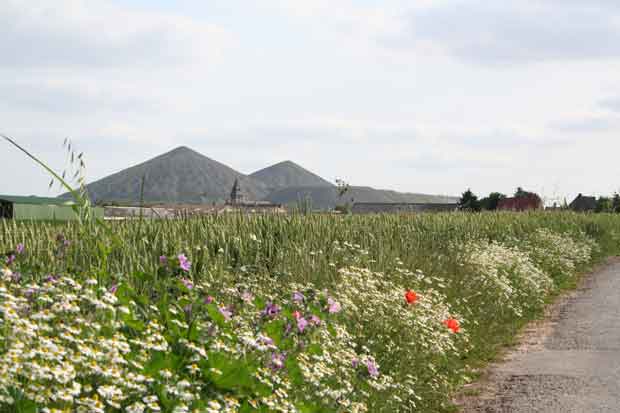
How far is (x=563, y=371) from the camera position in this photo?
29.6ft

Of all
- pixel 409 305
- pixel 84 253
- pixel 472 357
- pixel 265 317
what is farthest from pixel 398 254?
pixel 265 317

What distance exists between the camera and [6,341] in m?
3.74

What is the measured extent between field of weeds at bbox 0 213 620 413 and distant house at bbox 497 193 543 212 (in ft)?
84.1

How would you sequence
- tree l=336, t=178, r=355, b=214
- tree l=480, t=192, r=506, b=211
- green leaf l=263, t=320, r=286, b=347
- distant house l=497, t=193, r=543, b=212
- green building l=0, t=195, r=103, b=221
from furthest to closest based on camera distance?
tree l=480, t=192, r=506, b=211 < distant house l=497, t=193, r=543, b=212 < tree l=336, t=178, r=355, b=214 < green building l=0, t=195, r=103, b=221 < green leaf l=263, t=320, r=286, b=347

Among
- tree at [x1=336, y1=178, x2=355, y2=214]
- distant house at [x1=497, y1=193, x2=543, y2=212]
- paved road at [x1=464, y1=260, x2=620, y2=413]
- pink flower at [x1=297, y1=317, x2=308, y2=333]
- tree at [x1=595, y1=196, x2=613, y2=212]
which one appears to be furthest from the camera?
tree at [x1=595, y1=196, x2=613, y2=212]

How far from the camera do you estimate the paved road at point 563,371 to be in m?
7.59

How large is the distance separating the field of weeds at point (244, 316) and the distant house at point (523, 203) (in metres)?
25.6

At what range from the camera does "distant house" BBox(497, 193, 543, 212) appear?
135ft

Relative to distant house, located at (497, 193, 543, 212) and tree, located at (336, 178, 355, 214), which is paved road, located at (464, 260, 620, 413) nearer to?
tree, located at (336, 178, 355, 214)

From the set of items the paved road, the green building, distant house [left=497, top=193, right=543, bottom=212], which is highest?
distant house [left=497, top=193, right=543, bottom=212]

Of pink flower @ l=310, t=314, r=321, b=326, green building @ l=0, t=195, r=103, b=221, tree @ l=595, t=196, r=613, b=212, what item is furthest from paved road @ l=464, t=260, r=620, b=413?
tree @ l=595, t=196, r=613, b=212

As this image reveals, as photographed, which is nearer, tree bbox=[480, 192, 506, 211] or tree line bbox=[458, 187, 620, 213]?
tree line bbox=[458, 187, 620, 213]

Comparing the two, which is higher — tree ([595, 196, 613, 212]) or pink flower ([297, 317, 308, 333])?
tree ([595, 196, 613, 212])

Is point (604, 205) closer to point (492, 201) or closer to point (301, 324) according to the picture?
point (492, 201)
